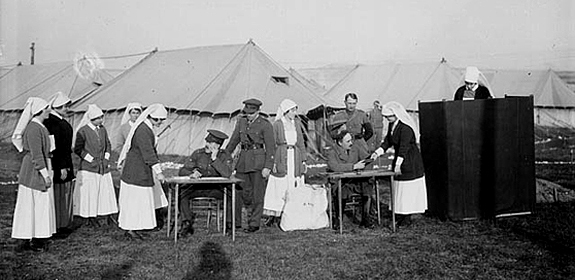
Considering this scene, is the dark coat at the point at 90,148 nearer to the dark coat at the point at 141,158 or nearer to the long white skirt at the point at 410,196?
the dark coat at the point at 141,158

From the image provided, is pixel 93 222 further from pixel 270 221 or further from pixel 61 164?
pixel 270 221

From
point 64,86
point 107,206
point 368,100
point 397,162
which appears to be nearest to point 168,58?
point 64,86

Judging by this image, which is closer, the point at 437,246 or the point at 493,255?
the point at 493,255

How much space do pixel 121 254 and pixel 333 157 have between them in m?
2.44

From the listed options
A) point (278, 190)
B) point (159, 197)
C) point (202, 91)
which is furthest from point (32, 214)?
point (202, 91)

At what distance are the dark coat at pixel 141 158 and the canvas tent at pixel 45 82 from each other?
11.5 metres

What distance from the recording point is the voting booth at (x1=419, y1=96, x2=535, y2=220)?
6469 millimetres

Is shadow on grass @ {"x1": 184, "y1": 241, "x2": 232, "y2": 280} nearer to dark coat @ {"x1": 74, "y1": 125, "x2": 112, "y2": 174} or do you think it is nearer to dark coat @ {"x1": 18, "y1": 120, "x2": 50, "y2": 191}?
dark coat @ {"x1": 18, "y1": 120, "x2": 50, "y2": 191}

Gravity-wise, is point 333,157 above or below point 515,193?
above

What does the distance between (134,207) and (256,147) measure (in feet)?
4.71

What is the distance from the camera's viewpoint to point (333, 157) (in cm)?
636

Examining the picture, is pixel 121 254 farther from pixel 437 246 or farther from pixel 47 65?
pixel 47 65

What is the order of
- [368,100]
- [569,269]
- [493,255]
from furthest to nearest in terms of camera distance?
[368,100] → [493,255] → [569,269]

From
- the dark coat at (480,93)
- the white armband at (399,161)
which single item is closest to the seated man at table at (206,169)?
the white armband at (399,161)
